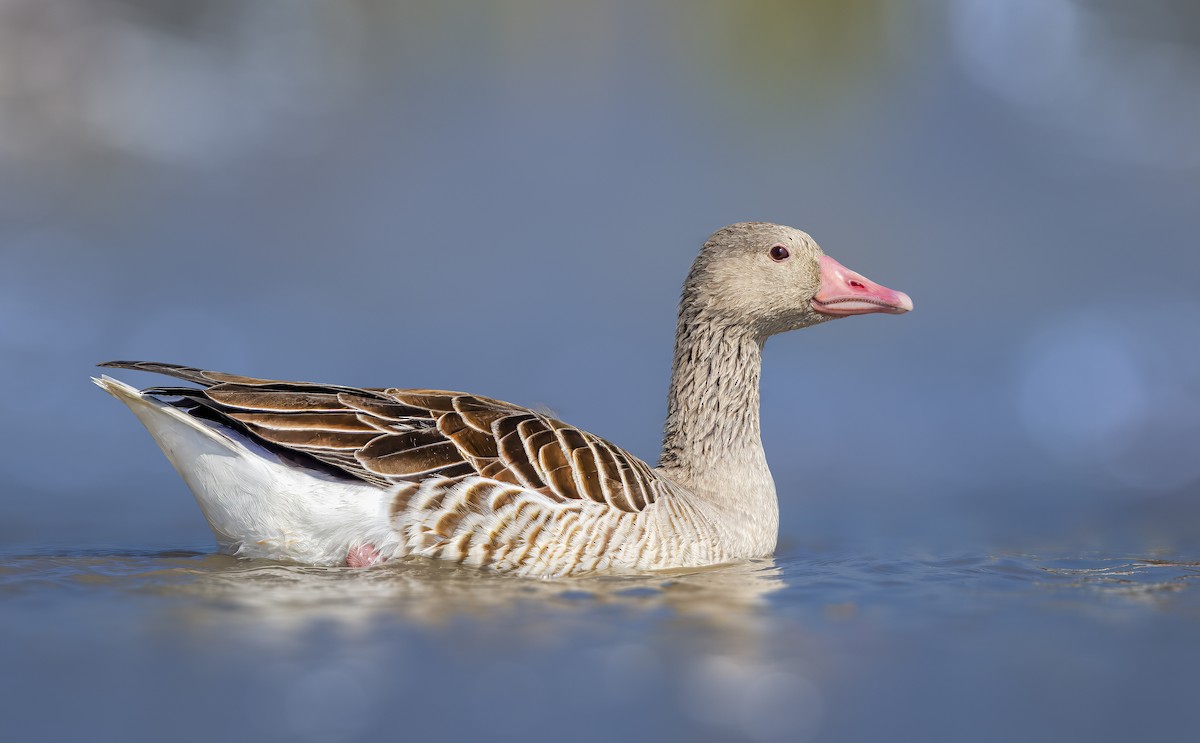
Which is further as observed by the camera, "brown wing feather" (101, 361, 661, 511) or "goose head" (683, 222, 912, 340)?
"goose head" (683, 222, 912, 340)

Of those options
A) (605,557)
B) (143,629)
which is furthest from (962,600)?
(143,629)

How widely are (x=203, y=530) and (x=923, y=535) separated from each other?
16.1 feet

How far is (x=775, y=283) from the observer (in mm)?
8133

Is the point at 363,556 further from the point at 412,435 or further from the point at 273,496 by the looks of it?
the point at 412,435

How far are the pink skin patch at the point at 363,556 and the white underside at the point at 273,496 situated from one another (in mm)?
26

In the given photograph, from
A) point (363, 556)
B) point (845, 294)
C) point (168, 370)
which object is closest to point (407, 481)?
point (363, 556)

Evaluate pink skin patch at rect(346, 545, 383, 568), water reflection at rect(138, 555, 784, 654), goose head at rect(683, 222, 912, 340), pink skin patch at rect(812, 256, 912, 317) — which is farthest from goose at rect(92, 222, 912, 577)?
pink skin patch at rect(812, 256, 912, 317)

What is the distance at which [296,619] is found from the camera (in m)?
6.06

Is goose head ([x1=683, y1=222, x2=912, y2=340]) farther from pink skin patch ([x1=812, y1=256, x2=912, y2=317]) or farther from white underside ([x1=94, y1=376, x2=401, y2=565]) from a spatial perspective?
white underside ([x1=94, y1=376, x2=401, y2=565])

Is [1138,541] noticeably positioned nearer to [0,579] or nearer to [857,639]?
[857,639]

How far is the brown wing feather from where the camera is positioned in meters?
6.94

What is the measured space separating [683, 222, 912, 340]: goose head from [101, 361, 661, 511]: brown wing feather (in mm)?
1386

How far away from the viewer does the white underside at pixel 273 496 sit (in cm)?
694

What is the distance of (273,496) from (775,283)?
10.6 ft
